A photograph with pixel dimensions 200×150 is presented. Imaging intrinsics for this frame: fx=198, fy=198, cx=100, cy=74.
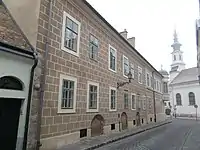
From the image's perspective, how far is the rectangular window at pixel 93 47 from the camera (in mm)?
12945

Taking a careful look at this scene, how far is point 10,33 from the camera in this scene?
7.67 metres

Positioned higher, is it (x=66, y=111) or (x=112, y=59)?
(x=112, y=59)

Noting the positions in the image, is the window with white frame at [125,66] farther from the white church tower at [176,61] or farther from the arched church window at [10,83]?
the white church tower at [176,61]

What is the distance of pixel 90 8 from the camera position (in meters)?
12.2

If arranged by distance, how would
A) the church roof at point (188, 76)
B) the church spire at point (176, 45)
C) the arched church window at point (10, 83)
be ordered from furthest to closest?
the church spire at point (176, 45)
the church roof at point (188, 76)
the arched church window at point (10, 83)

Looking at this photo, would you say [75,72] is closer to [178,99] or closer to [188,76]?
[178,99]

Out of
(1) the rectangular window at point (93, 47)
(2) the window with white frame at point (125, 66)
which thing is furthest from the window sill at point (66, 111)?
(2) the window with white frame at point (125, 66)

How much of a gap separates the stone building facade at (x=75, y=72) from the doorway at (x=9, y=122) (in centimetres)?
67

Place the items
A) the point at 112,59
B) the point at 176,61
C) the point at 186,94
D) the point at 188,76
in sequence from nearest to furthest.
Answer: the point at 112,59 < the point at 186,94 < the point at 188,76 < the point at 176,61

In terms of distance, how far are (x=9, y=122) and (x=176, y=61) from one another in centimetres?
7845

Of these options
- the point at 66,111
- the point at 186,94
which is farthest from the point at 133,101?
the point at 186,94

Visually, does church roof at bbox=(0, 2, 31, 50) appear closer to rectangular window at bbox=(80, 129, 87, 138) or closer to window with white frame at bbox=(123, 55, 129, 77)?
rectangular window at bbox=(80, 129, 87, 138)

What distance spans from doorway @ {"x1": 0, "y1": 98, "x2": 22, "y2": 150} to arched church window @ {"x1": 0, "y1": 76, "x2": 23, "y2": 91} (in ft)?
1.49

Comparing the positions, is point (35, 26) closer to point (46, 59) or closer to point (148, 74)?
point (46, 59)
